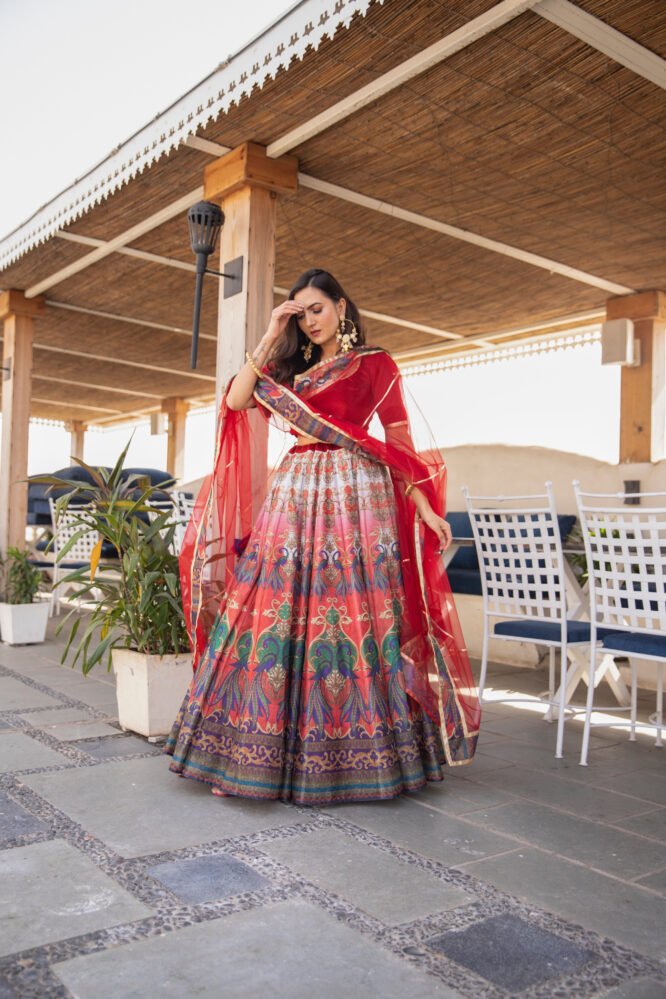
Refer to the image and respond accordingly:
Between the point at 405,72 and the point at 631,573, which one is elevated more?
the point at 405,72

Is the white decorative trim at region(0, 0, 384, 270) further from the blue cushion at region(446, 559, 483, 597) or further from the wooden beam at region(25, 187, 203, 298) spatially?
the blue cushion at region(446, 559, 483, 597)

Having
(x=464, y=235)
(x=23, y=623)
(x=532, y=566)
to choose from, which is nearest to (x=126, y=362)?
(x=23, y=623)

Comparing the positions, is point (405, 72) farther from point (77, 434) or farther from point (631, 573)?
point (77, 434)

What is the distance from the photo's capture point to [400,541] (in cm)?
279

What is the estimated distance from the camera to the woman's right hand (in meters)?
2.80

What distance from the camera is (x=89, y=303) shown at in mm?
7223

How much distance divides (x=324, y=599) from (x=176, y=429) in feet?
31.0

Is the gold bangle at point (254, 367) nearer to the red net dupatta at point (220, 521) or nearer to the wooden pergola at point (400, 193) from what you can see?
the red net dupatta at point (220, 521)

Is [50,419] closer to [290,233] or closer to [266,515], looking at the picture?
[290,233]

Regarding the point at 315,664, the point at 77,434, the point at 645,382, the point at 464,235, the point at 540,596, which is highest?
the point at 464,235

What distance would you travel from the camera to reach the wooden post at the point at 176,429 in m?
11.8

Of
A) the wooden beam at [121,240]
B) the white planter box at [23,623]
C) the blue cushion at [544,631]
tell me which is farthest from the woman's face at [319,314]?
the white planter box at [23,623]

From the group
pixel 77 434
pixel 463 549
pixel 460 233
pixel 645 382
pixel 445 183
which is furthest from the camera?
pixel 77 434

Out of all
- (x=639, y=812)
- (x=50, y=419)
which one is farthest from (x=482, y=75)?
(x=50, y=419)
